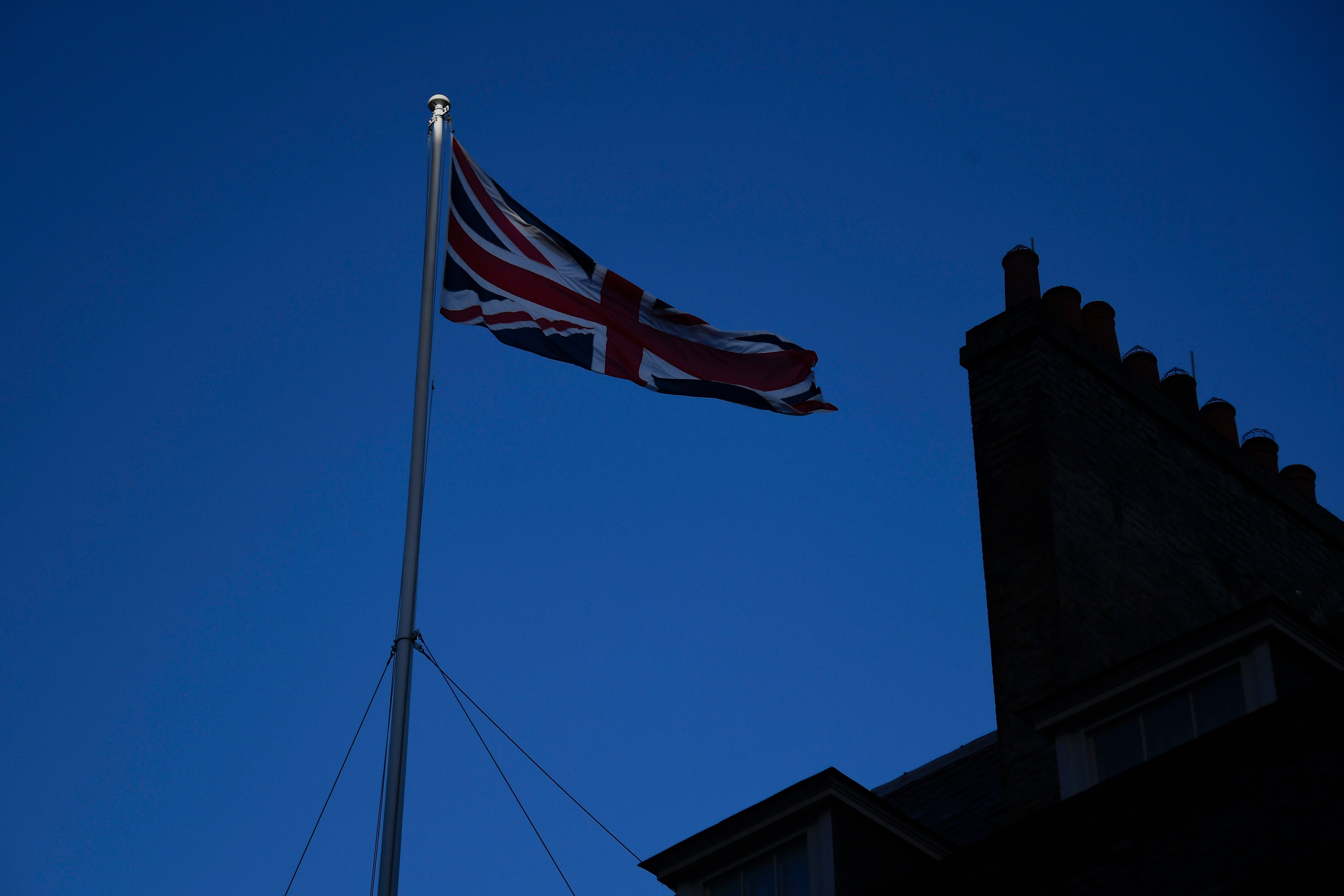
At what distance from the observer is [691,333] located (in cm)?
1639

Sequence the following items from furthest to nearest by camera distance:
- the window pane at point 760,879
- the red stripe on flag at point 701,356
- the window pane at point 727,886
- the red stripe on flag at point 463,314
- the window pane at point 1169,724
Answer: the red stripe on flag at point 701,356
the red stripe on flag at point 463,314
the window pane at point 727,886
the window pane at point 760,879
the window pane at point 1169,724

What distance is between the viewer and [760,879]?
1390 centimetres

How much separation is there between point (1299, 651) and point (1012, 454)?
14.6ft

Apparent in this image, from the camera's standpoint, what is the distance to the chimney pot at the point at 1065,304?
17.9 metres

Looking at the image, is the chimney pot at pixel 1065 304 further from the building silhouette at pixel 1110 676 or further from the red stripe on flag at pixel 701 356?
the red stripe on flag at pixel 701 356

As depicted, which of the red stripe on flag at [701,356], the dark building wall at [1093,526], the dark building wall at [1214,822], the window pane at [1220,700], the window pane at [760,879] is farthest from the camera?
the red stripe on flag at [701,356]

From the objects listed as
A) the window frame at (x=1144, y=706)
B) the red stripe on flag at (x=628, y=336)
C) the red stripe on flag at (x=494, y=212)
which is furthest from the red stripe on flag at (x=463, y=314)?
the window frame at (x=1144, y=706)

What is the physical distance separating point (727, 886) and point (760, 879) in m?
0.32

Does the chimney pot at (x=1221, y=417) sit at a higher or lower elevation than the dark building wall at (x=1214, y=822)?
higher

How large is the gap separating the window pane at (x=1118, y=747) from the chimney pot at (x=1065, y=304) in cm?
587

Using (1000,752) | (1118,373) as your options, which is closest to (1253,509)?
(1118,373)

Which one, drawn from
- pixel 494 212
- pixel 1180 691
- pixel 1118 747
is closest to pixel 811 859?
pixel 1118 747

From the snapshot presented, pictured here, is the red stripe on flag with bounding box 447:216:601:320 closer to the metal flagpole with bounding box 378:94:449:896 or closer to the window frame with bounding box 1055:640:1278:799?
the metal flagpole with bounding box 378:94:449:896

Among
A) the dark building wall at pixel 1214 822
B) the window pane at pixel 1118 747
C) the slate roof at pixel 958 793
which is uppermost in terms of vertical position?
the slate roof at pixel 958 793
